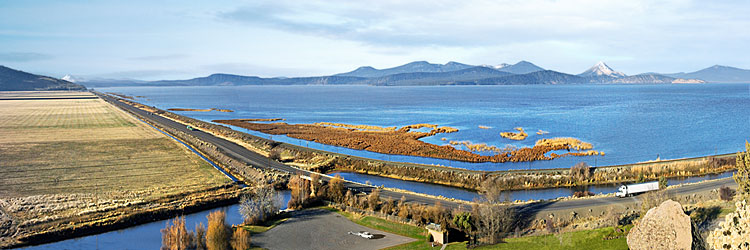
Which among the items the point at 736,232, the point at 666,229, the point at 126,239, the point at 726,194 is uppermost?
the point at 736,232

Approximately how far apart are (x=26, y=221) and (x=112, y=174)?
16.2 metres

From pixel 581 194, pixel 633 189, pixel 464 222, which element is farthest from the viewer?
pixel 581 194

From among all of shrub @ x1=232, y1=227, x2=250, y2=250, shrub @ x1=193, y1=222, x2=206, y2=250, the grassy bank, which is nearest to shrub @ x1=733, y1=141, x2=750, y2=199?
the grassy bank

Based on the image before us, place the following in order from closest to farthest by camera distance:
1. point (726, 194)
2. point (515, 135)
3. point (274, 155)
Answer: point (726, 194)
point (274, 155)
point (515, 135)

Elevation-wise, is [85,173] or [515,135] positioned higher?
[515,135]

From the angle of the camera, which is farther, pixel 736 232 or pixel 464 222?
pixel 464 222

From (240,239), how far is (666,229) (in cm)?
2318

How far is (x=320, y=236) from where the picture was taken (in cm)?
3172

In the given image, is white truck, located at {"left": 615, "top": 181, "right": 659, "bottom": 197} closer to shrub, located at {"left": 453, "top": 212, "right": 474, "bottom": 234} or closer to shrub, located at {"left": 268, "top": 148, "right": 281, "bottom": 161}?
shrub, located at {"left": 453, "top": 212, "right": 474, "bottom": 234}

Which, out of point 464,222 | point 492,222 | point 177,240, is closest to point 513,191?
point 464,222

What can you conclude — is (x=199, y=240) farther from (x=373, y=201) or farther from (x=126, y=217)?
(x=373, y=201)

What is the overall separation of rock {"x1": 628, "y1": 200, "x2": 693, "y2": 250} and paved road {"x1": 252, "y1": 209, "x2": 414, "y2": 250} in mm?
13719

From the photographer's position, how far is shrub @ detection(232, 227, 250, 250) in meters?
29.6

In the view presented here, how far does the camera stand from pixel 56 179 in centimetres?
4612
